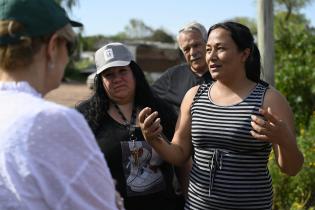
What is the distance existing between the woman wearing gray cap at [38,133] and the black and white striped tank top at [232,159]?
4.10ft

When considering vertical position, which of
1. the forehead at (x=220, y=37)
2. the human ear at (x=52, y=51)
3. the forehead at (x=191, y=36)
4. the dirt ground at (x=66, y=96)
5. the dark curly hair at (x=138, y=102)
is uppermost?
the human ear at (x=52, y=51)

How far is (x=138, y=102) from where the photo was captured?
3115mm

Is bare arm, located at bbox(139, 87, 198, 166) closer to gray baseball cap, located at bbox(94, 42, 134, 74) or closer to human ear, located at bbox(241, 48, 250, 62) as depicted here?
human ear, located at bbox(241, 48, 250, 62)

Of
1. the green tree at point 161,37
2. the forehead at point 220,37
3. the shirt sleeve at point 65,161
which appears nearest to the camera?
the shirt sleeve at point 65,161

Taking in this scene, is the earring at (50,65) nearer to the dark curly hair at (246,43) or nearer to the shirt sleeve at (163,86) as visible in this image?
the dark curly hair at (246,43)

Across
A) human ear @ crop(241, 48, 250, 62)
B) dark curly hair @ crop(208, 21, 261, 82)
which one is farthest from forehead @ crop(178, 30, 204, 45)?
human ear @ crop(241, 48, 250, 62)

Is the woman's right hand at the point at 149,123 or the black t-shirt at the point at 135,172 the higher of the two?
the woman's right hand at the point at 149,123

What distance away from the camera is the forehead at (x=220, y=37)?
9.02ft

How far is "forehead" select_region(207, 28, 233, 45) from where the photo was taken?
2.75 metres

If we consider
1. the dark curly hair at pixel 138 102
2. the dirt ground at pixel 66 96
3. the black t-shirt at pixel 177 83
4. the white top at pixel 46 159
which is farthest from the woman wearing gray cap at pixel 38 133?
the dirt ground at pixel 66 96

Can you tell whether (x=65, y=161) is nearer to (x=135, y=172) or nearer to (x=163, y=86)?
(x=135, y=172)

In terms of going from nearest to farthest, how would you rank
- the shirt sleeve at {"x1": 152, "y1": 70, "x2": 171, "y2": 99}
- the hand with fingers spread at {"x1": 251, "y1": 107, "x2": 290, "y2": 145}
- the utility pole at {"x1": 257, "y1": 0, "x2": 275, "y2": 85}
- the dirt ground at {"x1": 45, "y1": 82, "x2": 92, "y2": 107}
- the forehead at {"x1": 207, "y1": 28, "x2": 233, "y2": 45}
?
the hand with fingers spread at {"x1": 251, "y1": 107, "x2": 290, "y2": 145} → the forehead at {"x1": 207, "y1": 28, "x2": 233, "y2": 45} → the shirt sleeve at {"x1": 152, "y1": 70, "x2": 171, "y2": 99} → the utility pole at {"x1": 257, "y1": 0, "x2": 275, "y2": 85} → the dirt ground at {"x1": 45, "y1": 82, "x2": 92, "y2": 107}

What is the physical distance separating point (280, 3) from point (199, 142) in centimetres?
3149

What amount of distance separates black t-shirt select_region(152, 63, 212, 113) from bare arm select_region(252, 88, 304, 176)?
0.92 meters
